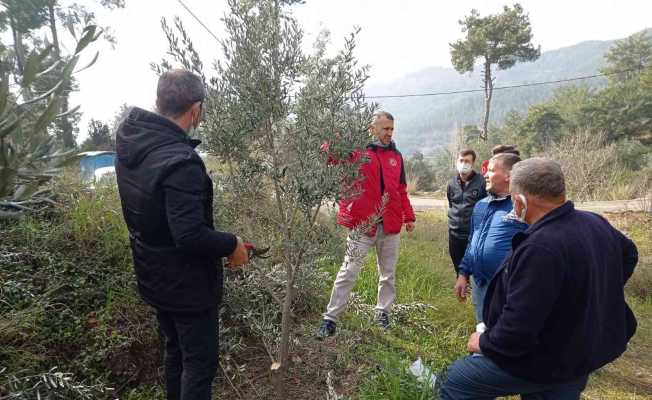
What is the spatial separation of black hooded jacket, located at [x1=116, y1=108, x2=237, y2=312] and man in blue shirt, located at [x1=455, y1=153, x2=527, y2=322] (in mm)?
1694

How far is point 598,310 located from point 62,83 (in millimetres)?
2316

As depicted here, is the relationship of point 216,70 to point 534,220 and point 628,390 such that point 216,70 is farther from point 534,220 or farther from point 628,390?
point 628,390

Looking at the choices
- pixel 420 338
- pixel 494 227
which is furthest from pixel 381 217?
pixel 420 338

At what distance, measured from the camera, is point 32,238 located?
10.0ft

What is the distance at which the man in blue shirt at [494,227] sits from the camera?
2.51m

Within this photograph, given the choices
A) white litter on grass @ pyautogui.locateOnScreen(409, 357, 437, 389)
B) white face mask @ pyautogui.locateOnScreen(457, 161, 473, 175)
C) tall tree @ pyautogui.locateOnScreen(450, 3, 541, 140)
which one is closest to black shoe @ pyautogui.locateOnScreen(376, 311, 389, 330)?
white litter on grass @ pyautogui.locateOnScreen(409, 357, 437, 389)

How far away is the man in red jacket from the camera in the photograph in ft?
11.1

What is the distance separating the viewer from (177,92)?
70.0 inches

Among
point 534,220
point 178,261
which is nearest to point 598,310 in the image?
point 534,220

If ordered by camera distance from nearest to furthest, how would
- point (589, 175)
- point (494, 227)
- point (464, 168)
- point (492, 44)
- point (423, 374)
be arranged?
1. point (494, 227)
2. point (423, 374)
3. point (464, 168)
4. point (589, 175)
5. point (492, 44)

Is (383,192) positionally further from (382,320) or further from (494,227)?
(382,320)

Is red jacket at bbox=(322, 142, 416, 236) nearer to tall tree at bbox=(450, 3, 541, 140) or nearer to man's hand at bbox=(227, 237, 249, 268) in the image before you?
man's hand at bbox=(227, 237, 249, 268)

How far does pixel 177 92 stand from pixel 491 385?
1935mm

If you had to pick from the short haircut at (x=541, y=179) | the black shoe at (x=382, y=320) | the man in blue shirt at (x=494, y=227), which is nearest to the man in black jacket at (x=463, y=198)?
the black shoe at (x=382, y=320)
